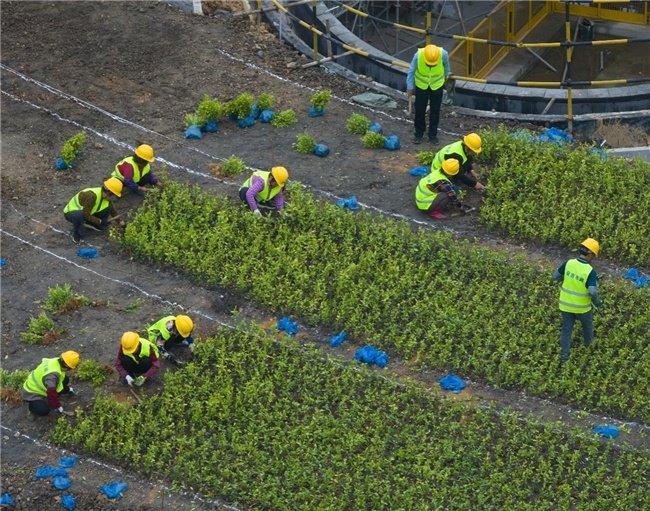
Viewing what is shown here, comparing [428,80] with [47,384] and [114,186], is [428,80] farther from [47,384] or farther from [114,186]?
[47,384]

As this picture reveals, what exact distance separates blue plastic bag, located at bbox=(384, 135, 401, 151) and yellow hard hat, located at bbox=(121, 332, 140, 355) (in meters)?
5.92

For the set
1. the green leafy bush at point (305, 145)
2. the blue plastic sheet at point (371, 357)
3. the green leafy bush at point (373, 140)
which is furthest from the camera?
the green leafy bush at point (373, 140)

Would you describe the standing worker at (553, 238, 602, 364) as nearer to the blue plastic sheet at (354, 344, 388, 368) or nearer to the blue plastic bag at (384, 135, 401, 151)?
the blue plastic sheet at (354, 344, 388, 368)

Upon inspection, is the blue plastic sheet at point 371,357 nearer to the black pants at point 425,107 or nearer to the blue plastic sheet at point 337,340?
the blue plastic sheet at point 337,340

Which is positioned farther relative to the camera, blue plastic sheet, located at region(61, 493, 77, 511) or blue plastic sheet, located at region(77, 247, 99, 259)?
blue plastic sheet, located at region(77, 247, 99, 259)

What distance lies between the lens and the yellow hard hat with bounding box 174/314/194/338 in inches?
619

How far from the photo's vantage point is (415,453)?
1481 centimetres

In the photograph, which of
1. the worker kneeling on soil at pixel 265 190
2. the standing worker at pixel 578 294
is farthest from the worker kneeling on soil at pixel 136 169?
the standing worker at pixel 578 294

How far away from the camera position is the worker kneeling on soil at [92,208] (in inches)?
696

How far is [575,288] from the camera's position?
15.6 meters

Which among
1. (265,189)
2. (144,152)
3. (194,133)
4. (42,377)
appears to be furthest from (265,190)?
(42,377)

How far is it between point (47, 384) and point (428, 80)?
7475mm

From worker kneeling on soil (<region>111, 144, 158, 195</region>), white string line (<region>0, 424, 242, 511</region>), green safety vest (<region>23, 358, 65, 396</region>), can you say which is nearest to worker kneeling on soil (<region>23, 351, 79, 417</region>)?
green safety vest (<region>23, 358, 65, 396</region>)

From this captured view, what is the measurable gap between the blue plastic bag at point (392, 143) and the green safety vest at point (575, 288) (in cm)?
462
